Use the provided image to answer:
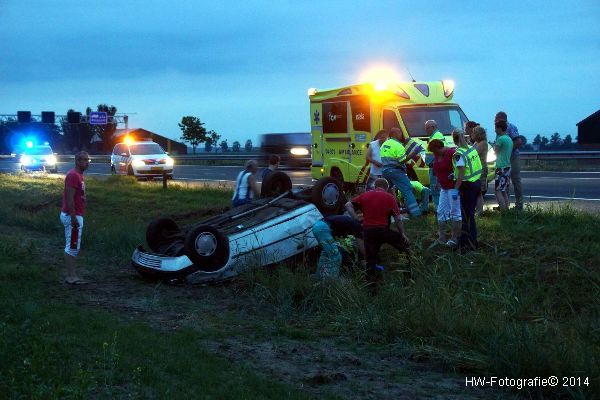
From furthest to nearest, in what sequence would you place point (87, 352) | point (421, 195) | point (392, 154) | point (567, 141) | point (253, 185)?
point (567, 141) → point (421, 195) → point (392, 154) → point (253, 185) → point (87, 352)

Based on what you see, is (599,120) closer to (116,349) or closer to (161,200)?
(161,200)

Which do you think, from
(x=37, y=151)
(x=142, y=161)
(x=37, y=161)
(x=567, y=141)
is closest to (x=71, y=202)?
(x=142, y=161)

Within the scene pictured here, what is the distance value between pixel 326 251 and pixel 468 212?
7.34 ft

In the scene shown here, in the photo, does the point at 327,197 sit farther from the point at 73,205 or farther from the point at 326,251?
the point at 73,205

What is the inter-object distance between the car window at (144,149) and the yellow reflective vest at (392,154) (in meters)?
19.8

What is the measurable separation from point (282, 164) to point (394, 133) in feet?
79.0

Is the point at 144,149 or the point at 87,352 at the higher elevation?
the point at 144,149

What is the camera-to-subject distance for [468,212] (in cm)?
1091

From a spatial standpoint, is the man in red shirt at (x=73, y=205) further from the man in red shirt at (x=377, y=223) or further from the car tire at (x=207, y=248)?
the man in red shirt at (x=377, y=223)

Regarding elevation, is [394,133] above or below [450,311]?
above

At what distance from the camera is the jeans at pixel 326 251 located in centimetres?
1004

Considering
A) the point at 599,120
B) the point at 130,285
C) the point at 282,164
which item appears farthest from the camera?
the point at 599,120

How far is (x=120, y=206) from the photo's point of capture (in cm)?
2025

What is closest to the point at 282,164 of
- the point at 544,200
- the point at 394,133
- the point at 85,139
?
the point at 544,200
